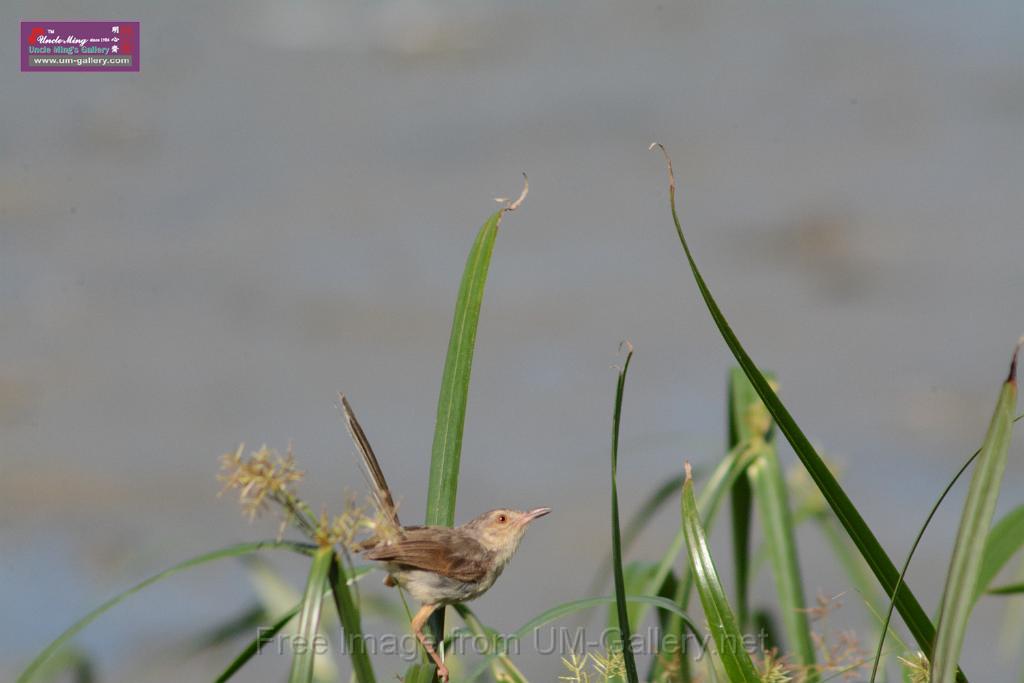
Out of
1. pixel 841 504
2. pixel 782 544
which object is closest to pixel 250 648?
pixel 841 504

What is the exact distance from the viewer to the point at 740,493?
263 centimetres

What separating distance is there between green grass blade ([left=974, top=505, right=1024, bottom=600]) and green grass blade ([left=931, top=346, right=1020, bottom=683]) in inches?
38.1

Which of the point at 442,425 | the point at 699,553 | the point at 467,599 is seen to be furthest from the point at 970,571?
the point at 467,599

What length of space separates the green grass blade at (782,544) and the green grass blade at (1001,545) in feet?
Answer: 1.49

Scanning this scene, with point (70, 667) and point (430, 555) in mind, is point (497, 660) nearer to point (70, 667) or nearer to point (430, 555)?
point (430, 555)

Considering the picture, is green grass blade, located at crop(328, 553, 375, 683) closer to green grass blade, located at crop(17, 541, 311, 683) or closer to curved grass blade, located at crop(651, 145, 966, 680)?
green grass blade, located at crop(17, 541, 311, 683)

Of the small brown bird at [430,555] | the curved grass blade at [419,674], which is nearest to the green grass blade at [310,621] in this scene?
the curved grass blade at [419,674]

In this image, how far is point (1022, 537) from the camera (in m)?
2.13

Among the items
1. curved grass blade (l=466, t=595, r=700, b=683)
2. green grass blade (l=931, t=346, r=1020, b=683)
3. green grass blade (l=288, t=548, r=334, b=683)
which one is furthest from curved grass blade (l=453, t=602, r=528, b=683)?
green grass blade (l=931, t=346, r=1020, b=683)

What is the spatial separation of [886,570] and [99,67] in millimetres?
7247

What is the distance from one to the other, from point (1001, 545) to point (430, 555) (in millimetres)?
1134

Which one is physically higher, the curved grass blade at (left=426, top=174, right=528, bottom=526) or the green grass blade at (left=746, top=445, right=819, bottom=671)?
the curved grass blade at (left=426, top=174, right=528, bottom=526)

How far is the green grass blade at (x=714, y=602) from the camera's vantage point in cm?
144

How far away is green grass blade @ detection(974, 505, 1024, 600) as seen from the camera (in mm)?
2086
